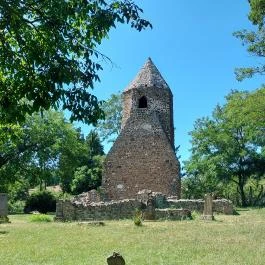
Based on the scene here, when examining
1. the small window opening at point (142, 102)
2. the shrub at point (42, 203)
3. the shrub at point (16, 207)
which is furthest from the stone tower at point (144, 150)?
the shrub at point (16, 207)

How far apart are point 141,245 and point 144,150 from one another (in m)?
19.5

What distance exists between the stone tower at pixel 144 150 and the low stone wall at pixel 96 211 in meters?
7.03

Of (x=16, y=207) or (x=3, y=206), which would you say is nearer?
(x=3, y=206)

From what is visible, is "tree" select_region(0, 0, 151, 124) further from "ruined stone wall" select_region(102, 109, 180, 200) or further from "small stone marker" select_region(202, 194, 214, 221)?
"ruined stone wall" select_region(102, 109, 180, 200)

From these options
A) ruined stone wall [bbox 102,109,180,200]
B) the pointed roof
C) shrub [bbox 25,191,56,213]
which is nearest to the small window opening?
the pointed roof

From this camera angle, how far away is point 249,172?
44.8 metres

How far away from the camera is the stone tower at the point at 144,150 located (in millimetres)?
32000

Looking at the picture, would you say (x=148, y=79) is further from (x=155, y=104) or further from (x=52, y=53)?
(x=52, y=53)

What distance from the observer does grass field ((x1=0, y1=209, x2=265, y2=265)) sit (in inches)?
421

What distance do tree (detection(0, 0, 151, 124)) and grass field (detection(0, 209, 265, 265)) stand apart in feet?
17.4

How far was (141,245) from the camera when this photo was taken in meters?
13.1

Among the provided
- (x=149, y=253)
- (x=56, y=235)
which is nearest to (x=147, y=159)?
(x=56, y=235)

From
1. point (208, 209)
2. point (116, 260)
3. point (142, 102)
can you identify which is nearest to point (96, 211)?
point (208, 209)

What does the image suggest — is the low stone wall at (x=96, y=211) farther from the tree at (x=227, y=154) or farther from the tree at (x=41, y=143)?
the tree at (x=227, y=154)
